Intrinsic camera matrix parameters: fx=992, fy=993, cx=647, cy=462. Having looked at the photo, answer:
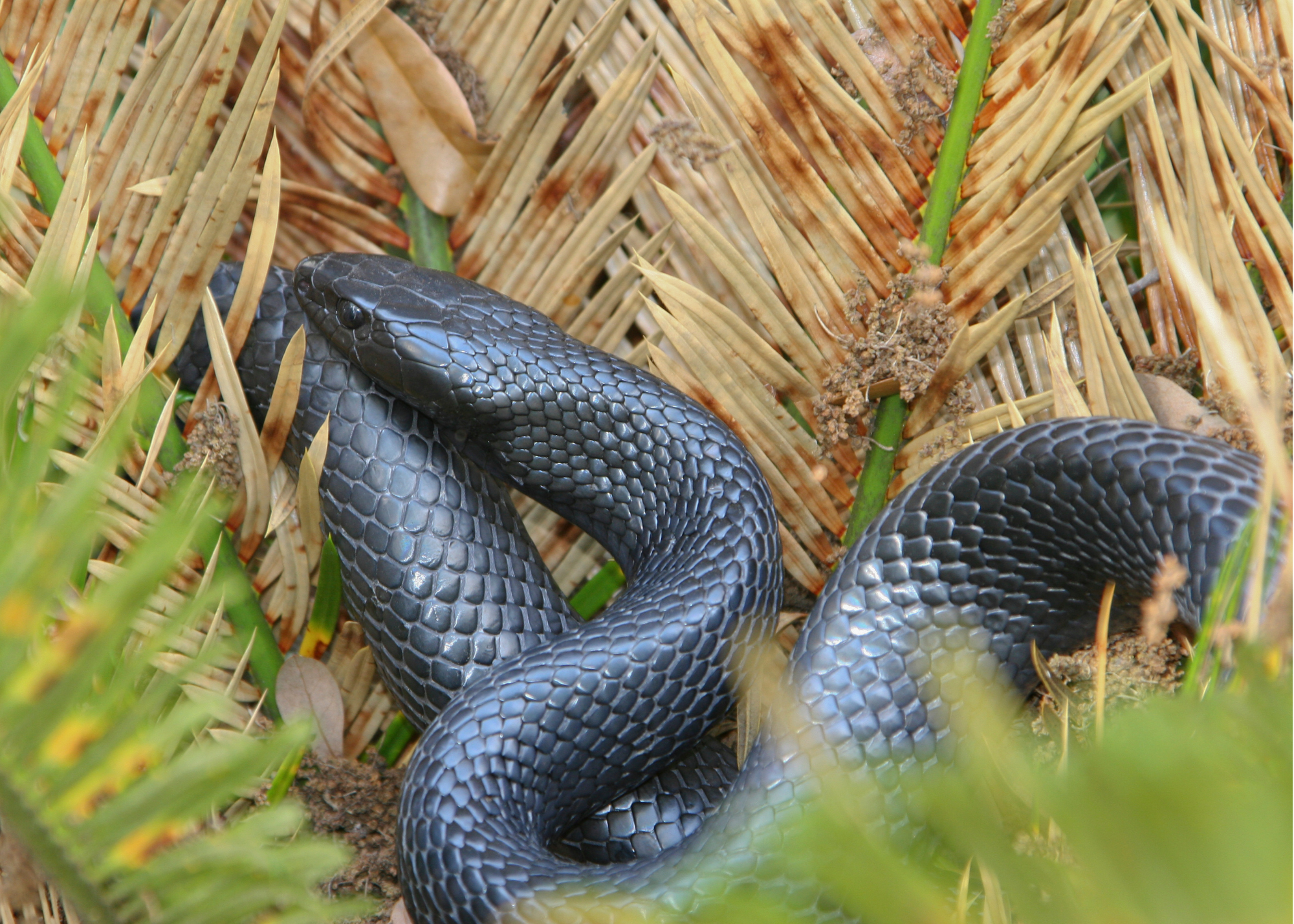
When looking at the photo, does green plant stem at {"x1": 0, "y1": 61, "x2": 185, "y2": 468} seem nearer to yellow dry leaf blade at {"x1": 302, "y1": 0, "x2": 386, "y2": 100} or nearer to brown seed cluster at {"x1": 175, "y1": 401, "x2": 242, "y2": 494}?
brown seed cluster at {"x1": 175, "y1": 401, "x2": 242, "y2": 494}

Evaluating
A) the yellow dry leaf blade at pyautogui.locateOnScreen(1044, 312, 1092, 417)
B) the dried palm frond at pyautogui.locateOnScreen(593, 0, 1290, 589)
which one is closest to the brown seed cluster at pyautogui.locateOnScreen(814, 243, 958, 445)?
the dried palm frond at pyautogui.locateOnScreen(593, 0, 1290, 589)

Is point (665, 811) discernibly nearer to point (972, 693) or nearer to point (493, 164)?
point (972, 693)

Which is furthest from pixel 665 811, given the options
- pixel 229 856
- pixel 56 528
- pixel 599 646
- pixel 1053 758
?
pixel 56 528

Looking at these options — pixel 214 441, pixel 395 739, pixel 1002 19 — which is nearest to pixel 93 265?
pixel 214 441

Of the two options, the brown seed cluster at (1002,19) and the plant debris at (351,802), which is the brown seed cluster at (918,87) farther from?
the plant debris at (351,802)

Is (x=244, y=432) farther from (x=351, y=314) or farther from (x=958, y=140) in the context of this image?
(x=958, y=140)
